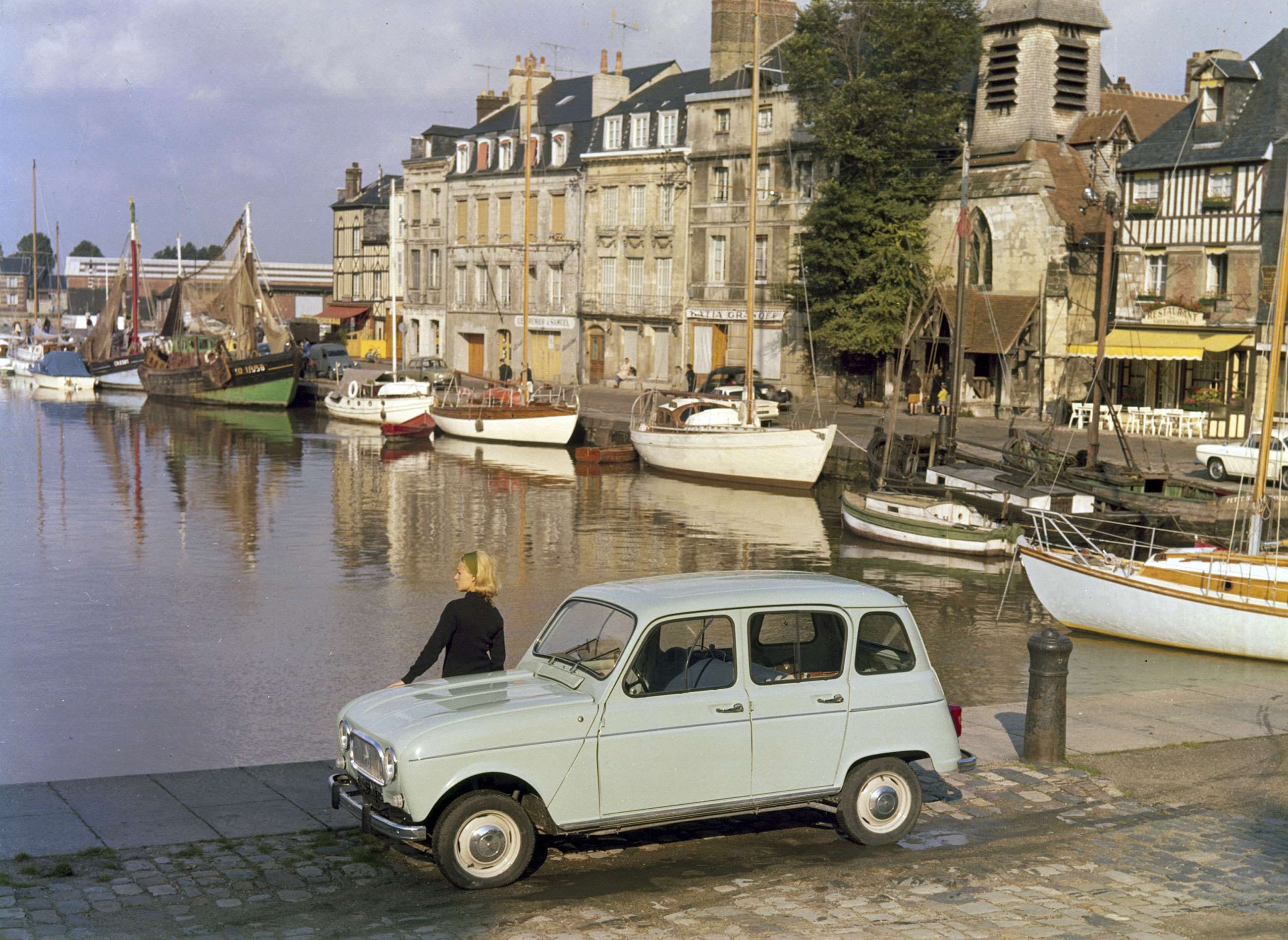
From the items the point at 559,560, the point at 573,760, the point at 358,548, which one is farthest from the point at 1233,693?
the point at 358,548

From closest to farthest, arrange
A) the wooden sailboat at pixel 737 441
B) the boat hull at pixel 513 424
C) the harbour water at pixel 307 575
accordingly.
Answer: the harbour water at pixel 307 575
the wooden sailboat at pixel 737 441
the boat hull at pixel 513 424

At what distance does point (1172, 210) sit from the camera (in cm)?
4144

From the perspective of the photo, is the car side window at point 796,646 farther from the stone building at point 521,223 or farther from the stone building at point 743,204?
the stone building at point 521,223

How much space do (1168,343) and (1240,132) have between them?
243 inches

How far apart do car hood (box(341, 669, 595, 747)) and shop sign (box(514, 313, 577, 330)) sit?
55.4 m

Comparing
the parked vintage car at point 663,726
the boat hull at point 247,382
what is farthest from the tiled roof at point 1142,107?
the parked vintage car at point 663,726

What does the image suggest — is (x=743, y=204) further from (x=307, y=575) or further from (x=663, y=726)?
(x=663, y=726)

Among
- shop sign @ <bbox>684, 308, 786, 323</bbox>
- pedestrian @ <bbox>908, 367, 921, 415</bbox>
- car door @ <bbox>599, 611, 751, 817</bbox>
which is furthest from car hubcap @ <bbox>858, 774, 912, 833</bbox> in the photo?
shop sign @ <bbox>684, 308, 786, 323</bbox>

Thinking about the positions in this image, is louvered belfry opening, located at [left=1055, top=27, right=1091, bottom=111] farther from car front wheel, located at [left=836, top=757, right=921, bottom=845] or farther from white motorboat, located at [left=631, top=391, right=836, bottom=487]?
car front wheel, located at [left=836, top=757, right=921, bottom=845]

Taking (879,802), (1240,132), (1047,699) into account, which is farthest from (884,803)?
(1240,132)

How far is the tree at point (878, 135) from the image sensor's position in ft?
155

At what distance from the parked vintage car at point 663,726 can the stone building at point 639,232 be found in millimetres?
49578

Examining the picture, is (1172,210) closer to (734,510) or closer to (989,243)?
(989,243)

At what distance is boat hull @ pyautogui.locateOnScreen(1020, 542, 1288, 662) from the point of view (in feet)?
54.4
